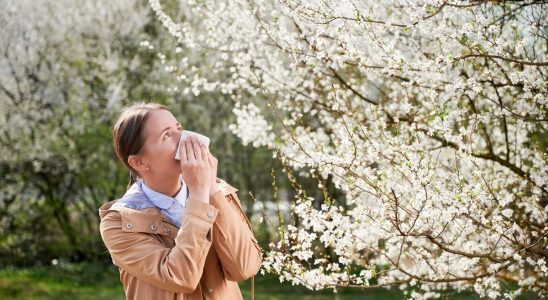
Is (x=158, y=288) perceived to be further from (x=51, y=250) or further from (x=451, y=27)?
(x=51, y=250)

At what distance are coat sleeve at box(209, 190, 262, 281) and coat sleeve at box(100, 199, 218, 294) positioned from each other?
3 centimetres

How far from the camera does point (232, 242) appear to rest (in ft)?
6.90

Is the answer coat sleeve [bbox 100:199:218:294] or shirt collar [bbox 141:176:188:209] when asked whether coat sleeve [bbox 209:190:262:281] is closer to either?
coat sleeve [bbox 100:199:218:294]

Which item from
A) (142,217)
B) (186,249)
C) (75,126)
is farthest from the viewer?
(75,126)

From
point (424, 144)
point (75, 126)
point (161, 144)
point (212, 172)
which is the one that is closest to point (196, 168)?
point (212, 172)

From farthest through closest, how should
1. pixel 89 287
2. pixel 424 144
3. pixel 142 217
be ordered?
1. pixel 89 287
2. pixel 424 144
3. pixel 142 217

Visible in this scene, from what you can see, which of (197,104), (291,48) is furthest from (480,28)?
(197,104)

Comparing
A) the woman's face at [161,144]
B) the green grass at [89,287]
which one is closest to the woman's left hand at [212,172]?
the woman's face at [161,144]

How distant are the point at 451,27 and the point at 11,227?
7796 millimetres

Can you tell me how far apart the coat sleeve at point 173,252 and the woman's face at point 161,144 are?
17 cm

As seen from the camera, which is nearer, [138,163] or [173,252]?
[173,252]

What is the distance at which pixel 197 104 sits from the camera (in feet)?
36.9

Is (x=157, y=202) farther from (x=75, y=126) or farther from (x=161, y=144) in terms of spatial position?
(x=75, y=126)

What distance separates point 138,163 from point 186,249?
13.5 inches
